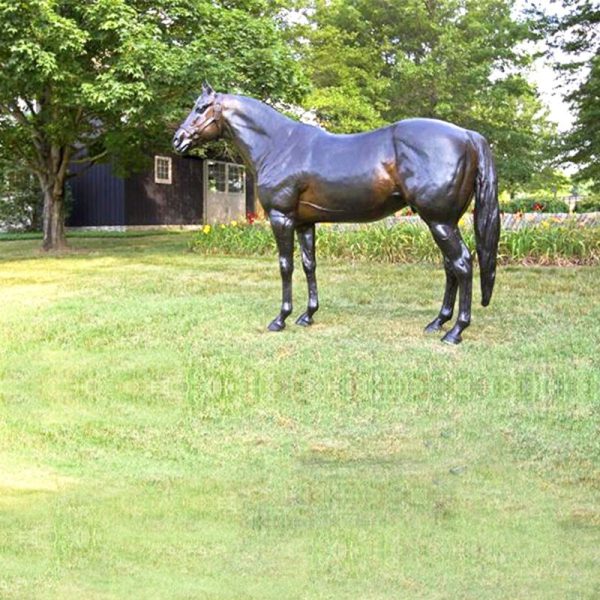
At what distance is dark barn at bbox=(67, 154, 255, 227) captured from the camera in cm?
2506

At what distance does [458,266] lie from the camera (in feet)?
20.7

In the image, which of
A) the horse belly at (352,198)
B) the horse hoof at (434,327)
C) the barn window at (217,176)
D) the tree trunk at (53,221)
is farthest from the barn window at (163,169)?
the horse hoof at (434,327)

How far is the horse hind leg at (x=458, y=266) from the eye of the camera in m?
6.25

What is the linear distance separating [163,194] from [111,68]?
41.5 feet

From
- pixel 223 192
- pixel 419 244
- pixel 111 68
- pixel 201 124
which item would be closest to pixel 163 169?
pixel 223 192

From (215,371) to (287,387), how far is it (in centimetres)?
64

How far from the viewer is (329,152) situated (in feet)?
21.6

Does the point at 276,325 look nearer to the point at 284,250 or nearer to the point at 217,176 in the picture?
the point at 284,250

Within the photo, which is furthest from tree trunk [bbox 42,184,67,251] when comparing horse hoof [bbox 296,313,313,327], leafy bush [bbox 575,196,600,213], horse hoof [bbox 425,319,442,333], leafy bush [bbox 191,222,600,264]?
leafy bush [bbox 575,196,600,213]

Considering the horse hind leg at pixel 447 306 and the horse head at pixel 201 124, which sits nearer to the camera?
the horse hind leg at pixel 447 306

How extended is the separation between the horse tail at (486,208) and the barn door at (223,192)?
2231 cm

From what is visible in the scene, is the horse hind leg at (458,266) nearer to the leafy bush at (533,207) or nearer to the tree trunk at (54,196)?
the tree trunk at (54,196)

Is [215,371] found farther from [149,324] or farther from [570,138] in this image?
[570,138]

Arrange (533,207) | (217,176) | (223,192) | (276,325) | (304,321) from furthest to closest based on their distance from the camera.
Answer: (223,192) < (217,176) < (533,207) < (304,321) < (276,325)
